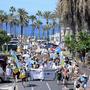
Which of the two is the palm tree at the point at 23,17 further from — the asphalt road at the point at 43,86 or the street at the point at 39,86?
the asphalt road at the point at 43,86

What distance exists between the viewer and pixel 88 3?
1098 inches

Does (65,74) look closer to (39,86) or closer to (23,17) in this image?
(39,86)

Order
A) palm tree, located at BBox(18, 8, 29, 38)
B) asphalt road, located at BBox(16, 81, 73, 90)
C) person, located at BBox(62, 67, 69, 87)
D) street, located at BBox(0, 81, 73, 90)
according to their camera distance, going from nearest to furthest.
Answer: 1. asphalt road, located at BBox(16, 81, 73, 90)
2. street, located at BBox(0, 81, 73, 90)
3. person, located at BBox(62, 67, 69, 87)
4. palm tree, located at BBox(18, 8, 29, 38)

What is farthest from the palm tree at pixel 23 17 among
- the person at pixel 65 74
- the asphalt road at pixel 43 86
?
the person at pixel 65 74

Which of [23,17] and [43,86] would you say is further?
[23,17]

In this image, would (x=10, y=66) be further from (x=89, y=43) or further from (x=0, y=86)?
(x=89, y=43)

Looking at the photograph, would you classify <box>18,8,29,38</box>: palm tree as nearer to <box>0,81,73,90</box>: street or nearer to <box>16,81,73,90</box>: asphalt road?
<box>0,81,73,90</box>: street

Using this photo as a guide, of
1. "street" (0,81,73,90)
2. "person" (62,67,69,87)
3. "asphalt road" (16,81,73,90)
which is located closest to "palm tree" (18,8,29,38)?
"street" (0,81,73,90)

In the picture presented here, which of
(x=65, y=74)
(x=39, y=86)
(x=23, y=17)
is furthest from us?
(x=23, y=17)

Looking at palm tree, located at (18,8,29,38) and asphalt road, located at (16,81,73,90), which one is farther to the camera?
palm tree, located at (18,8,29,38)

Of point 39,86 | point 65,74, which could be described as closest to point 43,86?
point 39,86

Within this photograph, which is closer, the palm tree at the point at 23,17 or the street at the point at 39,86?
the street at the point at 39,86

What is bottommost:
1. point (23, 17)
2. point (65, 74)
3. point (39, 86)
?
point (39, 86)

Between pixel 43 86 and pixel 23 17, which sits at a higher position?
pixel 23 17
